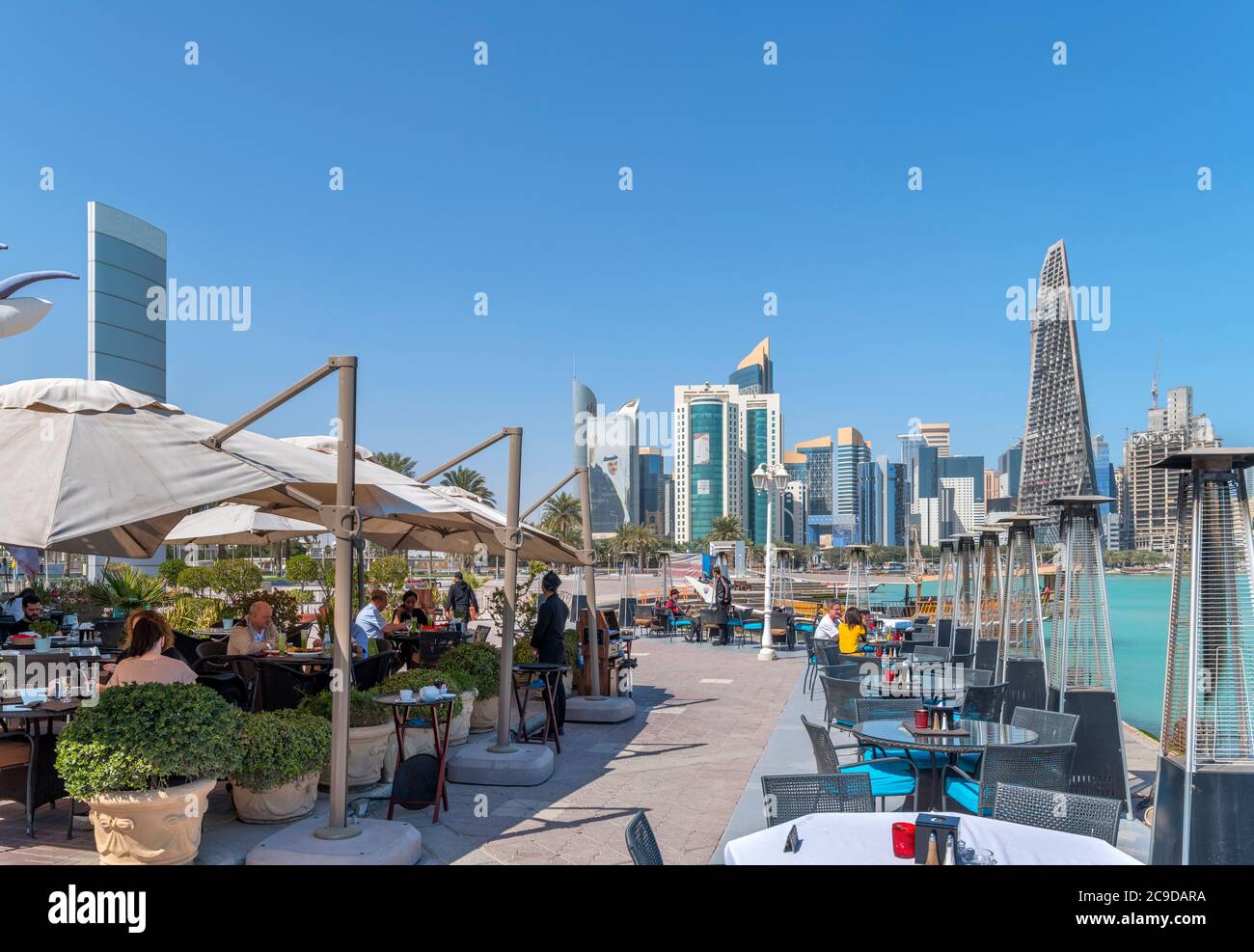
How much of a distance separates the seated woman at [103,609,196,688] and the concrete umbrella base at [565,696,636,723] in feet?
15.7

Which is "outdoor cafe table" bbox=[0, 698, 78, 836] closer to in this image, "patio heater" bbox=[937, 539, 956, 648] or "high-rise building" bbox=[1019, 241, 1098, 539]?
"patio heater" bbox=[937, 539, 956, 648]

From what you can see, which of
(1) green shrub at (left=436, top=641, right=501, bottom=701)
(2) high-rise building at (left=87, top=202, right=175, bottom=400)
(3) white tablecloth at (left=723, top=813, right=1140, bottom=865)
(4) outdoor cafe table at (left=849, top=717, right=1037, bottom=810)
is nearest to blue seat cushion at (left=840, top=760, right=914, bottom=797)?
(4) outdoor cafe table at (left=849, top=717, right=1037, bottom=810)

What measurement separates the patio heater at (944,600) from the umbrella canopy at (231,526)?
390 inches

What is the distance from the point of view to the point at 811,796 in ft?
12.4

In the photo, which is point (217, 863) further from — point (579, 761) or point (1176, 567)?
point (1176, 567)

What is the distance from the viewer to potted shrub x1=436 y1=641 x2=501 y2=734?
8.27 meters

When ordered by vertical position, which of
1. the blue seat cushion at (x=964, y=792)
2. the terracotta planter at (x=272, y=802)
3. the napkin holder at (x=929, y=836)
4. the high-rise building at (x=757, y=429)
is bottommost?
the terracotta planter at (x=272, y=802)

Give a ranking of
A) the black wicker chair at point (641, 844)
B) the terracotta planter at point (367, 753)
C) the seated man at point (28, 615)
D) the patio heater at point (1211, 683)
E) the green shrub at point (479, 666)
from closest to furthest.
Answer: the black wicker chair at point (641, 844) → the patio heater at point (1211, 683) → the terracotta planter at point (367, 753) → the green shrub at point (479, 666) → the seated man at point (28, 615)

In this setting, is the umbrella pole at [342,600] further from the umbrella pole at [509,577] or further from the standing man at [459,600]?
the standing man at [459,600]

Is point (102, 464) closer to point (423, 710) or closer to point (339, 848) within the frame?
point (339, 848)

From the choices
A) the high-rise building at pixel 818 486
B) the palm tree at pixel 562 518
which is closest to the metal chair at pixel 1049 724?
the palm tree at pixel 562 518

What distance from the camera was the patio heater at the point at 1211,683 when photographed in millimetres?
4148

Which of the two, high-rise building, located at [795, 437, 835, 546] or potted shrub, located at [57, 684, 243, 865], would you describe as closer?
potted shrub, located at [57, 684, 243, 865]

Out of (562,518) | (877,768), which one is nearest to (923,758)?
(877,768)
